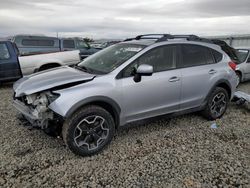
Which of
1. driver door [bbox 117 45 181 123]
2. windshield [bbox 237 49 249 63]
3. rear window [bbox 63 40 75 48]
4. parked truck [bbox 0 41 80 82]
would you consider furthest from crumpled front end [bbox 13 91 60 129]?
rear window [bbox 63 40 75 48]

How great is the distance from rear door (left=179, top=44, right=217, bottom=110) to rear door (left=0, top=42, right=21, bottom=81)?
5739 millimetres

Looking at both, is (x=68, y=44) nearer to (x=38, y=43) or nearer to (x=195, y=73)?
(x=38, y=43)

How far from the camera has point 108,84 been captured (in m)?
3.41

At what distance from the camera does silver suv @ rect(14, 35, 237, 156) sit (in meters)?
3.23

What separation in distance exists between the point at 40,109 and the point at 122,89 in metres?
1.22

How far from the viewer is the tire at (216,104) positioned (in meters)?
4.72

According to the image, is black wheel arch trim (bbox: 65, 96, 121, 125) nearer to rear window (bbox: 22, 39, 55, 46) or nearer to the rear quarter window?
the rear quarter window

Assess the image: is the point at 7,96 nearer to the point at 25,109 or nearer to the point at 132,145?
the point at 25,109

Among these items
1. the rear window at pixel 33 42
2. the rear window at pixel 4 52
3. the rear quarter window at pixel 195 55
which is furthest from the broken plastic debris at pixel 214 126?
the rear window at pixel 33 42

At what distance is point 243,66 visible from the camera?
8.13 meters

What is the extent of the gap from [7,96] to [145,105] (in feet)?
15.8

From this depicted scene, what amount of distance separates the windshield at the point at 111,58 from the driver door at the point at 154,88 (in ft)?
0.69

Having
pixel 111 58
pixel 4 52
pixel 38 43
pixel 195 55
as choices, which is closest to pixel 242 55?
pixel 195 55

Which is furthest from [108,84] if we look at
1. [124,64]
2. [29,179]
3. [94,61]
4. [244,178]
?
[244,178]
